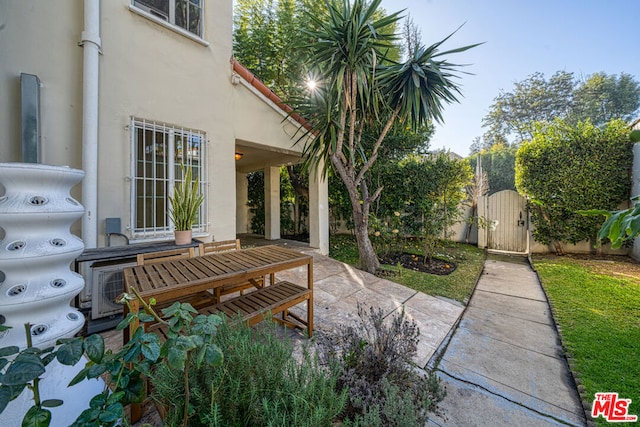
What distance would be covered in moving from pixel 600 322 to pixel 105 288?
19.2ft

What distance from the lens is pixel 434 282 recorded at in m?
4.56

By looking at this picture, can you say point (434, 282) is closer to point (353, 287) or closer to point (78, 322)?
point (353, 287)

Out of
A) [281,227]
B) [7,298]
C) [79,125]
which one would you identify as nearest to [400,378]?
[7,298]

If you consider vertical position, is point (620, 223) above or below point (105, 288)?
above

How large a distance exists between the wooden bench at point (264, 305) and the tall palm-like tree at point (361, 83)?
9.03ft

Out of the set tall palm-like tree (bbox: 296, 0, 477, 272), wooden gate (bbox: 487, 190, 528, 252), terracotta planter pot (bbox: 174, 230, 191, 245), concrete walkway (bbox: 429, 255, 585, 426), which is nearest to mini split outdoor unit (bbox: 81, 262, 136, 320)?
terracotta planter pot (bbox: 174, 230, 191, 245)

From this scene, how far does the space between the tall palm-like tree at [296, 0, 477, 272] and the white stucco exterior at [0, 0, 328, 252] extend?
55.3 inches

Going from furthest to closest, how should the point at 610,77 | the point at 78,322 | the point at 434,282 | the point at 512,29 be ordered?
the point at 610,77
the point at 512,29
the point at 434,282
the point at 78,322

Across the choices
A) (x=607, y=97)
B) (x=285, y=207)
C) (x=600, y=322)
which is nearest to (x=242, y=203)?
(x=285, y=207)

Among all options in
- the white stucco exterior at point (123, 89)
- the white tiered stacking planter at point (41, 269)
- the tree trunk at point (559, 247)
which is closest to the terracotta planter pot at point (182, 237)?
the white stucco exterior at point (123, 89)

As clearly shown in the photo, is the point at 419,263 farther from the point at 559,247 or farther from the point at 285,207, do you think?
the point at 285,207

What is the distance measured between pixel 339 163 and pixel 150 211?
325 centimetres

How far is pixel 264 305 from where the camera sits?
226 cm

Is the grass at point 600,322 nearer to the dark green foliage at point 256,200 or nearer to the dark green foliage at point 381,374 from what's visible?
the dark green foliage at point 381,374
